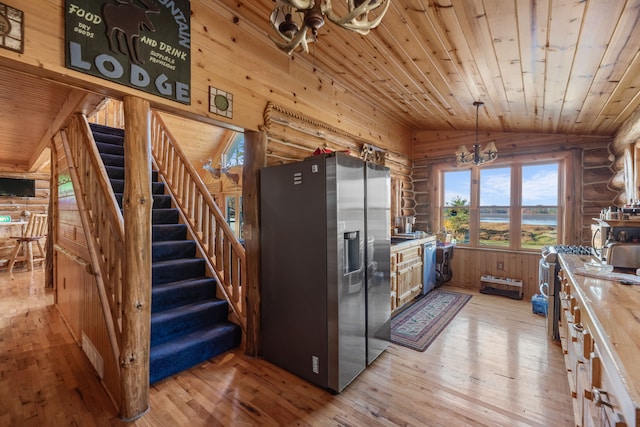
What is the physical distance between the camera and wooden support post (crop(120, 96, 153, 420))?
1906 mm

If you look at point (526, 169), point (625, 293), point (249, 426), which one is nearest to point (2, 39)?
point (249, 426)

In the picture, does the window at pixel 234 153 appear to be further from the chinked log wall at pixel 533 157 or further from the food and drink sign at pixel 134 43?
the food and drink sign at pixel 134 43

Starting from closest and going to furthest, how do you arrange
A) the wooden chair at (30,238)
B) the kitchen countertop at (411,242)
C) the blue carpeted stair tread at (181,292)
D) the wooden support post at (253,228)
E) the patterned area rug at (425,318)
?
the wooden support post at (253,228), the blue carpeted stair tread at (181,292), the patterned area rug at (425,318), the kitchen countertop at (411,242), the wooden chair at (30,238)

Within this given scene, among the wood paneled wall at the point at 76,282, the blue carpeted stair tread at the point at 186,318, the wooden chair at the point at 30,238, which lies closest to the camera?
the wood paneled wall at the point at 76,282

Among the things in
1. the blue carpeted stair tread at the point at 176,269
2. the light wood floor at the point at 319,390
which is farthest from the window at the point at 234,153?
the light wood floor at the point at 319,390

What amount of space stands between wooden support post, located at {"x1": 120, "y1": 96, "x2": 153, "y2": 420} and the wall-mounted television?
760cm

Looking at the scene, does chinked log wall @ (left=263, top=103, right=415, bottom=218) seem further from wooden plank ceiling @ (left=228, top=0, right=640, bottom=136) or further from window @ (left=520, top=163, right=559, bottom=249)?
window @ (left=520, top=163, right=559, bottom=249)

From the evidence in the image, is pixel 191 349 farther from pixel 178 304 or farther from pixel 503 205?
pixel 503 205

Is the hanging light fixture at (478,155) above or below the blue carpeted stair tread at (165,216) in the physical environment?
above

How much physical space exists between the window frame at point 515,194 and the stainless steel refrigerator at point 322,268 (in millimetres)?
3369

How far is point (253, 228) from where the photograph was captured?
2.74 m

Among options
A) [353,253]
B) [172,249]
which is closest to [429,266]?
[353,253]

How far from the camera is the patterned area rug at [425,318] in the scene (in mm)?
3168

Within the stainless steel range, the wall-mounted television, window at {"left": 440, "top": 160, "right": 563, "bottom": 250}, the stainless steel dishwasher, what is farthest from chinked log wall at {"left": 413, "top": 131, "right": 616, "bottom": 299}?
the wall-mounted television
